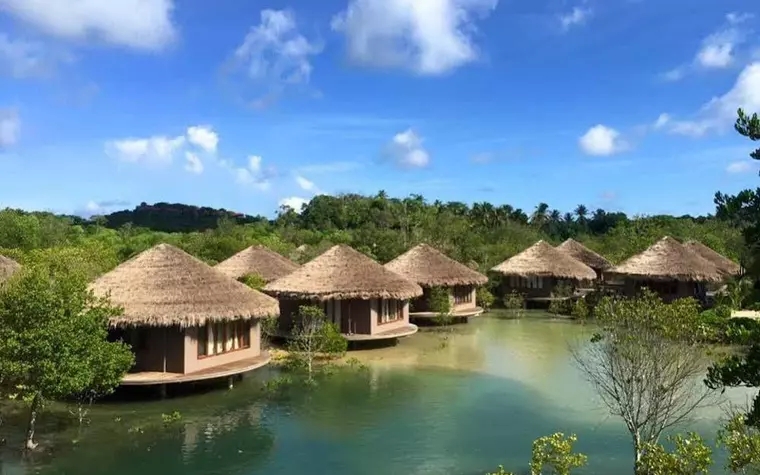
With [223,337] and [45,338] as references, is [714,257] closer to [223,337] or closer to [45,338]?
[223,337]

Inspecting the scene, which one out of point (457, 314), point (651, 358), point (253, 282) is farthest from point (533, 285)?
point (651, 358)

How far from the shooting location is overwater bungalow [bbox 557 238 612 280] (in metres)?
42.5

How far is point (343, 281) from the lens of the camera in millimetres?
25203

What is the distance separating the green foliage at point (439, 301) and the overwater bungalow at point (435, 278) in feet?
0.59

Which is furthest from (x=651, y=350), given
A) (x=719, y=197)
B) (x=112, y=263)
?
(x=112, y=263)

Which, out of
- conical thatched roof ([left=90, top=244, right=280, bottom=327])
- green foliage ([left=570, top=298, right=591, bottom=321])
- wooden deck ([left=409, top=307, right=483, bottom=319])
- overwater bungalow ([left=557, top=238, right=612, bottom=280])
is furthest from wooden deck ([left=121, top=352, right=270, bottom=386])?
overwater bungalow ([left=557, top=238, right=612, bottom=280])

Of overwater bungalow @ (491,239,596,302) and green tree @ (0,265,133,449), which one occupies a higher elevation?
overwater bungalow @ (491,239,596,302)

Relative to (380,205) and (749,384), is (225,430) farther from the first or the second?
(380,205)

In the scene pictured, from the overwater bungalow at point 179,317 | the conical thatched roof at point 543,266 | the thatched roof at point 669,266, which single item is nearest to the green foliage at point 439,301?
the conical thatched roof at point 543,266

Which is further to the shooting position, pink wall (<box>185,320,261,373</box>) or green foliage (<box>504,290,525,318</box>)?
green foliage (<box>504,290,525,318</box>)

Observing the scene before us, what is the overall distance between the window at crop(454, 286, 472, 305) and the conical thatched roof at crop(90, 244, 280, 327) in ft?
47.6

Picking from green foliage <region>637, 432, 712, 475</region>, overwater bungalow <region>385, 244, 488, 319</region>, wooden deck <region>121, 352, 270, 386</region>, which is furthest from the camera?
overwater bungalow <region>385, 244, 488, 319</region>

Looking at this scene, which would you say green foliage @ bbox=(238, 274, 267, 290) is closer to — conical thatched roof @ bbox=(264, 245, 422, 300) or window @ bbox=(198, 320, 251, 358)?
conical thatched roof @ bbox=(264, 245, 422, 300)

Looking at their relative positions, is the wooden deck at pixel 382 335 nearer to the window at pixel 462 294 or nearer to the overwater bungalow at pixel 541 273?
the window at pixel 462 294
